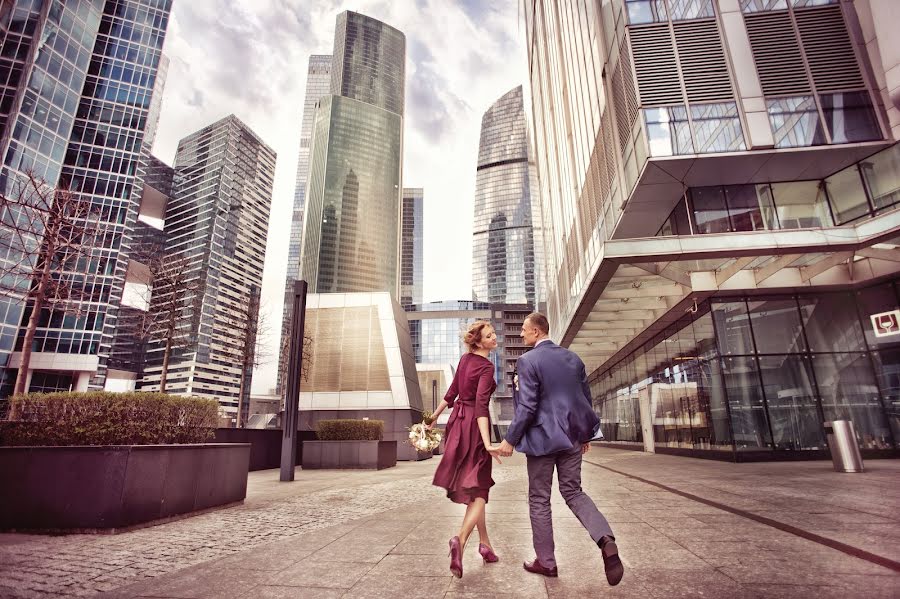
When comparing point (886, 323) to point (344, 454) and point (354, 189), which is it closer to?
point (344, 454)

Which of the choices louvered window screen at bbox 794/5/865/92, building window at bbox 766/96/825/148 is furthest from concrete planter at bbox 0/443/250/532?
louvered window screen at bbox 794/5/865/92

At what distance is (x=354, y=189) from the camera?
429ft

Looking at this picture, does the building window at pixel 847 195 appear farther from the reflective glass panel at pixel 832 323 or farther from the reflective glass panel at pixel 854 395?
the reflective glass panel at pixel 854 395

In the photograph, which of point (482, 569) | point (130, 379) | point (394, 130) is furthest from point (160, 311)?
point (394, 130)

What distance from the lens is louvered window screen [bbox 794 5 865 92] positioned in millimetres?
13500

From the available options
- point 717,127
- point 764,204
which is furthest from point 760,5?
point 764,204

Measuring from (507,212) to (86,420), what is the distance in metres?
156

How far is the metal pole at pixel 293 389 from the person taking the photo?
11.3 metres

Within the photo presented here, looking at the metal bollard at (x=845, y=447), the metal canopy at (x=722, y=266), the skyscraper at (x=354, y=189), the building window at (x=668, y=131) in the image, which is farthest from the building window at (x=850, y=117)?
the skyscraper at (x=354, y=189)

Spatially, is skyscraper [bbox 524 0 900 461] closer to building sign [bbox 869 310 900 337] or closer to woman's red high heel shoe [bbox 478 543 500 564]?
building sign [bbox 869 310 900 337]

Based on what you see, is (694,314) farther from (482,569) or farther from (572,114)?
(482,569)

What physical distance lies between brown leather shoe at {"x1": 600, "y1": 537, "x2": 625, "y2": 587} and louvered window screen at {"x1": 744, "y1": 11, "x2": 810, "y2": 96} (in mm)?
15961

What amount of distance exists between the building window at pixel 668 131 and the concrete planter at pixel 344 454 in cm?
1332

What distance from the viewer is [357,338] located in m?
23.1
